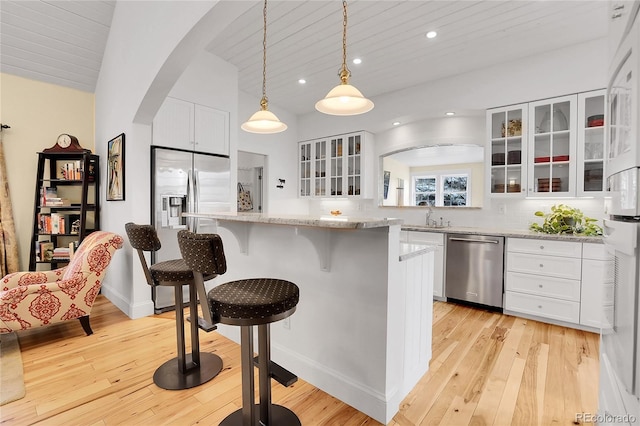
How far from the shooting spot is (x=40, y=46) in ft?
12.0

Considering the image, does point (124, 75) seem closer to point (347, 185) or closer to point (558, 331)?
point (347, 185)

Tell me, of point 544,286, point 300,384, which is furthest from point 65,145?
point 544,286

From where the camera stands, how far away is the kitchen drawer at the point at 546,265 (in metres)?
2.99

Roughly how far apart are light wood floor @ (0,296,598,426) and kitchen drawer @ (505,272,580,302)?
0.36 meters

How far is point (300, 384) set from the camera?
2029 mm

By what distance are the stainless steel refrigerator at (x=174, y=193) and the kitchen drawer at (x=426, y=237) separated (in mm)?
2632

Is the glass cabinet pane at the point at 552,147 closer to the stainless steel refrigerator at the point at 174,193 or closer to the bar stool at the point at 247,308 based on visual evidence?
the bar stool at the point at 247,308

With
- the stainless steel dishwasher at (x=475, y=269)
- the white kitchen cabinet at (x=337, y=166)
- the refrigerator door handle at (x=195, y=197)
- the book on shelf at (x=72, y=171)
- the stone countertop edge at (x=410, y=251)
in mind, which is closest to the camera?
the stone countertop edge at (x=410, y=251)

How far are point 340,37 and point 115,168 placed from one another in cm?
294

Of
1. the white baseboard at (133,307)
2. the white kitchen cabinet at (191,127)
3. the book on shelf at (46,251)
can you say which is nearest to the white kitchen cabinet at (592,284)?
the white kitchen cabinet at (191,127)

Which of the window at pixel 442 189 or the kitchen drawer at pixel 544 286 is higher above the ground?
the window at pixel 442 189

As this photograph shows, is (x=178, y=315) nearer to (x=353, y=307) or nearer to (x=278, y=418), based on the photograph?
(x=278, y=418)

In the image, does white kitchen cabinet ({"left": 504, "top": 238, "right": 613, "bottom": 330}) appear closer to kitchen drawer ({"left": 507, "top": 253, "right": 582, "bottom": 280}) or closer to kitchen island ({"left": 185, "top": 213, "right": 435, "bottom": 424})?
kitchen drawer ({"left": 507, "top": 253, "right": 582, "bottom": 280})

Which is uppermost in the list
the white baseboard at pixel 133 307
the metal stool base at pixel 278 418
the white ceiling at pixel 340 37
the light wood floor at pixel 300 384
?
the white ceiling at pixel 340 37
